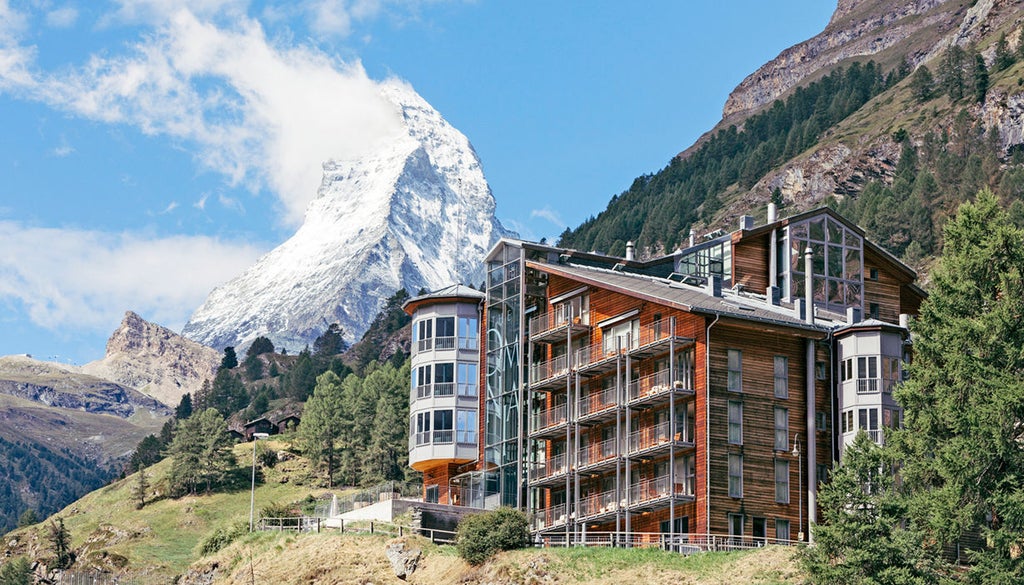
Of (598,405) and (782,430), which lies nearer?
(782,430)

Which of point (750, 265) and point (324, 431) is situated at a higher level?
point (750, 265)

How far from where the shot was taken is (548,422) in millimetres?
89688

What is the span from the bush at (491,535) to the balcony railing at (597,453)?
10198 millimetres

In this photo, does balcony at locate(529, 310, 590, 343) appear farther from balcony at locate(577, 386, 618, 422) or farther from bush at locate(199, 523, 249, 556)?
bush at locate(199, 523, 249, 556)

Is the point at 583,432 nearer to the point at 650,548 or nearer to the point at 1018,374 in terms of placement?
the point at 650,548

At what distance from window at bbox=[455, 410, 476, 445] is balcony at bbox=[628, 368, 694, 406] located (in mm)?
14676

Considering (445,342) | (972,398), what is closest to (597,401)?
(445,342)

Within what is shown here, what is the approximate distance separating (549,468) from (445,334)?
1232cm

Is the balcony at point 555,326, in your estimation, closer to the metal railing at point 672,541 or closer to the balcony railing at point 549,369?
the balcony railing at point 549,369

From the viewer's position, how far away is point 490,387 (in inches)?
3725

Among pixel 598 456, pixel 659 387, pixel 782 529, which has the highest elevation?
pixel 659 387

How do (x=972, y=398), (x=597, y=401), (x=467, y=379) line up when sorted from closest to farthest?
(x=972, y=398) < (x=597, y=401) < (x=467, y=379)

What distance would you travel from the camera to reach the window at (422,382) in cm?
9581

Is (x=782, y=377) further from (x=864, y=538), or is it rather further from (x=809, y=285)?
(x=864, y=538)
